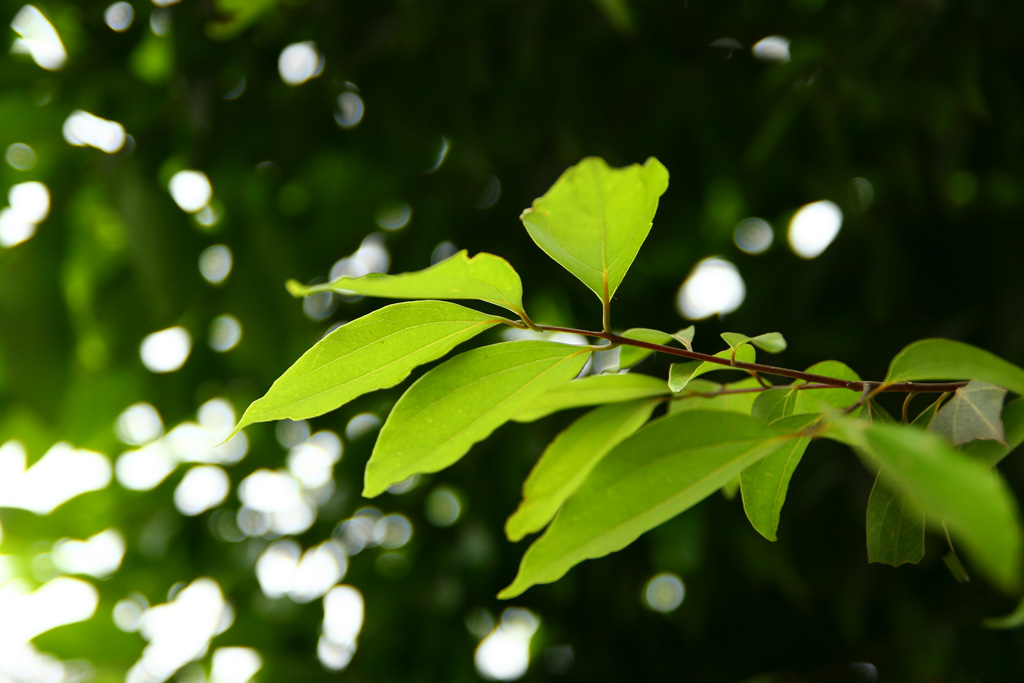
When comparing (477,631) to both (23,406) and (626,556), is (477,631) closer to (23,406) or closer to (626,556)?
(626,556)

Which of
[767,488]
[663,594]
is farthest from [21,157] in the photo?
[663,594]

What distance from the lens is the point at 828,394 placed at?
0.25 m

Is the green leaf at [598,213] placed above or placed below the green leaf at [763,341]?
above

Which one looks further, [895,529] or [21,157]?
[21,157]

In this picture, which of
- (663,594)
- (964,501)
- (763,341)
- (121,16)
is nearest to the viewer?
(964,501)

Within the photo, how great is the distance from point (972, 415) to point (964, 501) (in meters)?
0.12

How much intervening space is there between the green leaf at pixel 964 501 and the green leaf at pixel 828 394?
4.8 inches

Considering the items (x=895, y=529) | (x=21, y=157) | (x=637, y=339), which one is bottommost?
(x=895, y=529)

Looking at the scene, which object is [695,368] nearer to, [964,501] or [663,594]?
[964,501]

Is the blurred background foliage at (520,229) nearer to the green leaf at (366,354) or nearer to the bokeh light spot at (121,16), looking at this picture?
the bokeh light spot at (121,16)

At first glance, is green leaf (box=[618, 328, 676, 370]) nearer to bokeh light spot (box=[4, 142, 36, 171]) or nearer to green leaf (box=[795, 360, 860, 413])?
green leaf (box=[795, 360, 860, 413])

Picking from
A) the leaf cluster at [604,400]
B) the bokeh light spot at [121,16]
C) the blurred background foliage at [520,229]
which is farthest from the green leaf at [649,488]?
the bokeh light spot at [121,16]

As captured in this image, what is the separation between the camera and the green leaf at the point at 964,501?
0.11 m

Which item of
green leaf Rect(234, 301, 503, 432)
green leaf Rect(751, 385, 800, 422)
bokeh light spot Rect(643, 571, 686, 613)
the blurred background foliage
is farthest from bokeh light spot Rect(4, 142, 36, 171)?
bokeh light spot Rect(643, 571, 686, 613)
